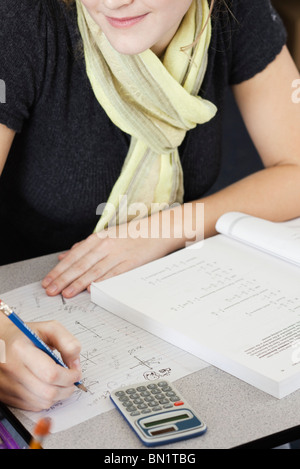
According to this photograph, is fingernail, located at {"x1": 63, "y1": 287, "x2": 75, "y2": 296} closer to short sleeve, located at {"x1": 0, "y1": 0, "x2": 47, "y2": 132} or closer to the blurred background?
short sleeve, located at {"x1": 0, "y1": 0, "x2": 47, "y2": 132}

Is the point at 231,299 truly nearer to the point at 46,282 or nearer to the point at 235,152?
the point at 46,282

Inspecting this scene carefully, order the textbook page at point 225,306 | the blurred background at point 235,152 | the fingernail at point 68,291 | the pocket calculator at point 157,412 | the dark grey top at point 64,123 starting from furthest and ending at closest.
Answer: the blurred background at point 235,152
the dark grey top at point 64,123
the fingernail at point 68,291
the textbook page at point 225,306
the pocket calculator at point 157,412

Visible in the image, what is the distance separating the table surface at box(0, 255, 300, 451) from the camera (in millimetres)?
728

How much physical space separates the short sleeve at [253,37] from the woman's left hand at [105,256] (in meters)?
0.42

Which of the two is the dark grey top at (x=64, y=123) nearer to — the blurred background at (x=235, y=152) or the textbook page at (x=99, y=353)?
the textbook page at (x=99, y=353)

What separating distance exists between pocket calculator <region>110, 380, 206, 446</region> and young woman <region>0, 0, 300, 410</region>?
0.96 ft

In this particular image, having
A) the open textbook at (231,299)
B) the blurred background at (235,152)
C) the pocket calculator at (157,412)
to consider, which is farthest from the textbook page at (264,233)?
the blurred background at (235,152)

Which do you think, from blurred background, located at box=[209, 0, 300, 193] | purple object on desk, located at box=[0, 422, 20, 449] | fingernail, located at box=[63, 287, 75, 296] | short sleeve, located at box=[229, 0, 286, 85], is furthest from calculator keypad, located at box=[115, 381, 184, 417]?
blurred background, located at box=[209, 0, 300, 193]

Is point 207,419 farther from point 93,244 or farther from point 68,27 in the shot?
point 68,27

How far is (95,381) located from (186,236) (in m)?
0.42

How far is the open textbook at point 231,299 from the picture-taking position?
2.73 ft

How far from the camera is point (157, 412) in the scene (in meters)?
0.75

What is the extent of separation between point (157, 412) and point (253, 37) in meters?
0.88

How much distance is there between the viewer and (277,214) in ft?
4.27
